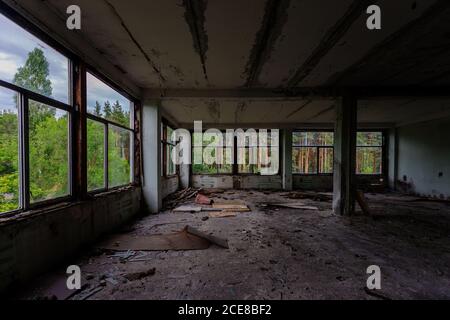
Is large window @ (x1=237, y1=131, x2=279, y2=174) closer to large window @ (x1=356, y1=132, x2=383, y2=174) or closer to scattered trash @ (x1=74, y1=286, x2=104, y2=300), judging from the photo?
large window @ (x1=356, y1=132, x2=383, y2=174)

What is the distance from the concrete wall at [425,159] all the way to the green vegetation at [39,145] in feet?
33.3

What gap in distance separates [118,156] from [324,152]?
8663 millimetres

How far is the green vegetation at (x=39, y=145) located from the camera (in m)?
2.13

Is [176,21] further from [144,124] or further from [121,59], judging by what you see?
[144,124]

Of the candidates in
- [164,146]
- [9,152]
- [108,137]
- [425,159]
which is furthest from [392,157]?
[9,152]

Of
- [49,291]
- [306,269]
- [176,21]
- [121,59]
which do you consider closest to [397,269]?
[306,269]

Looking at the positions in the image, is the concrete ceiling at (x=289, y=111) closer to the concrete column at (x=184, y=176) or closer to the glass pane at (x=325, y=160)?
the glass pane at (x=325, y=160)

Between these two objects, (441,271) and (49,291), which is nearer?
(49,291)

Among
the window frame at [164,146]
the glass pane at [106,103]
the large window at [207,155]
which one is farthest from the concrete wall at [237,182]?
the glass pane at [106,103]

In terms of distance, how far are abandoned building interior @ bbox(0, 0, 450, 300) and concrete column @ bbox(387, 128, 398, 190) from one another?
3847 mm

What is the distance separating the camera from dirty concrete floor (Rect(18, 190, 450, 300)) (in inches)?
85.8

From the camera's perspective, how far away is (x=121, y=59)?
3637 millimetres

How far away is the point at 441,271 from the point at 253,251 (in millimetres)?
2153

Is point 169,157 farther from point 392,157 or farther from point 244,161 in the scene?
point 392,157
